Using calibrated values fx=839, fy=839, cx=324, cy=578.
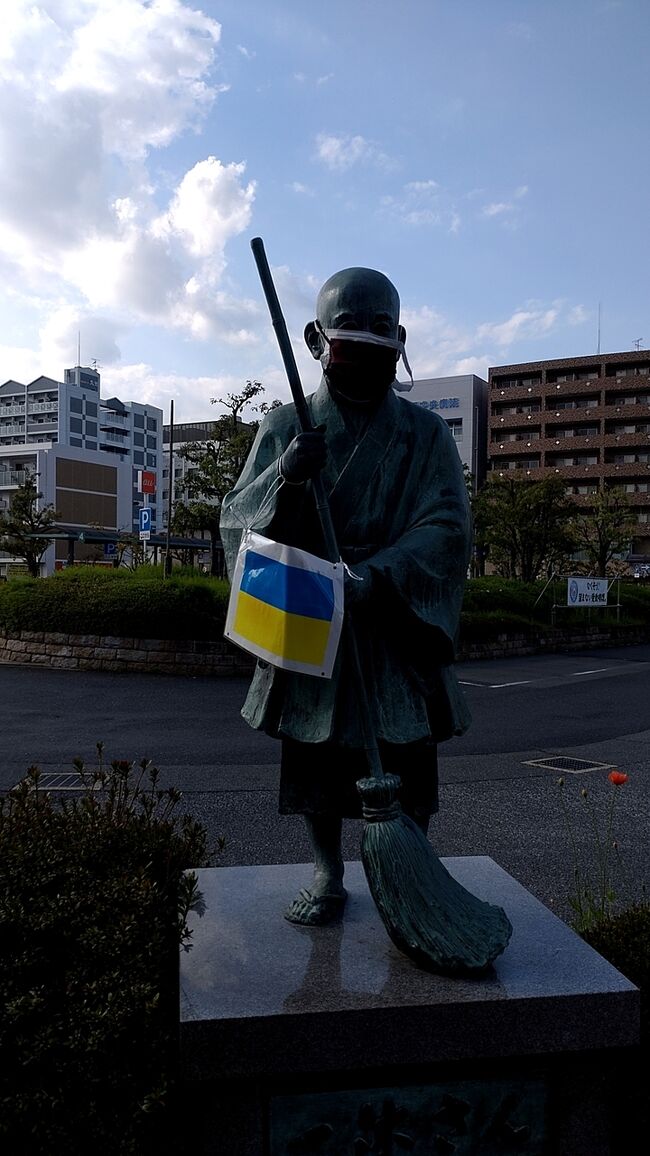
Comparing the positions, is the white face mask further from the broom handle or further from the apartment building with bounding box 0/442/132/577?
the apartment building with bounding box 0/442/132/577

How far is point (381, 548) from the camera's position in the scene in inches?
108

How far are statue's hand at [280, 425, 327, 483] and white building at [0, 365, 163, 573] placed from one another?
54387 millimetres

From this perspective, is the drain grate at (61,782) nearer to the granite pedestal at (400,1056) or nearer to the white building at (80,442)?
the granite pedestal at (400,1056)

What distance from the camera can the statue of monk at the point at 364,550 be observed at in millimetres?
2631

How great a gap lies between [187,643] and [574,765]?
26.4ft

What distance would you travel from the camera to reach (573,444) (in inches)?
2405

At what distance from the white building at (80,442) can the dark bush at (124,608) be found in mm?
40374

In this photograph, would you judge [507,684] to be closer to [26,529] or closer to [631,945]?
[631,945]

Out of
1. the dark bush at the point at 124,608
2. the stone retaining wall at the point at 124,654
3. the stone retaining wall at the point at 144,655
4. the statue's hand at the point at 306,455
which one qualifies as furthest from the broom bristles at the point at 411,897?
the dark bush at the point at 124,608

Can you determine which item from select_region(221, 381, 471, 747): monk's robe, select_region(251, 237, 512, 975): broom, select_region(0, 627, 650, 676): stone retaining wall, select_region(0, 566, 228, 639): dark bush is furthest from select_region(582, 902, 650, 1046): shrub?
select_region(0, 566, 228, 639): dark bush

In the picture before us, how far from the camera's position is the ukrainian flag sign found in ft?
8.05

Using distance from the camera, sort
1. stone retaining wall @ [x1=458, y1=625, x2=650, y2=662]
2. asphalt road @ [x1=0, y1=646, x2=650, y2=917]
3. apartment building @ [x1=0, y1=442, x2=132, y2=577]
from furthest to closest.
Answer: apartment building @ [x1=0, y1=442, x2=132, y2=577], stone retaining wall @ [x1=458, y1=625, x2=650, y2=662], asphalt road @ [x1=0, y1=646, x2=650, y2=917]

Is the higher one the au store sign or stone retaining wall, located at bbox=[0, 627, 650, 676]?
the au store sign

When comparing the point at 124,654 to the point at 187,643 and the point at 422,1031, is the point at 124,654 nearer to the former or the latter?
the point at 187,643
